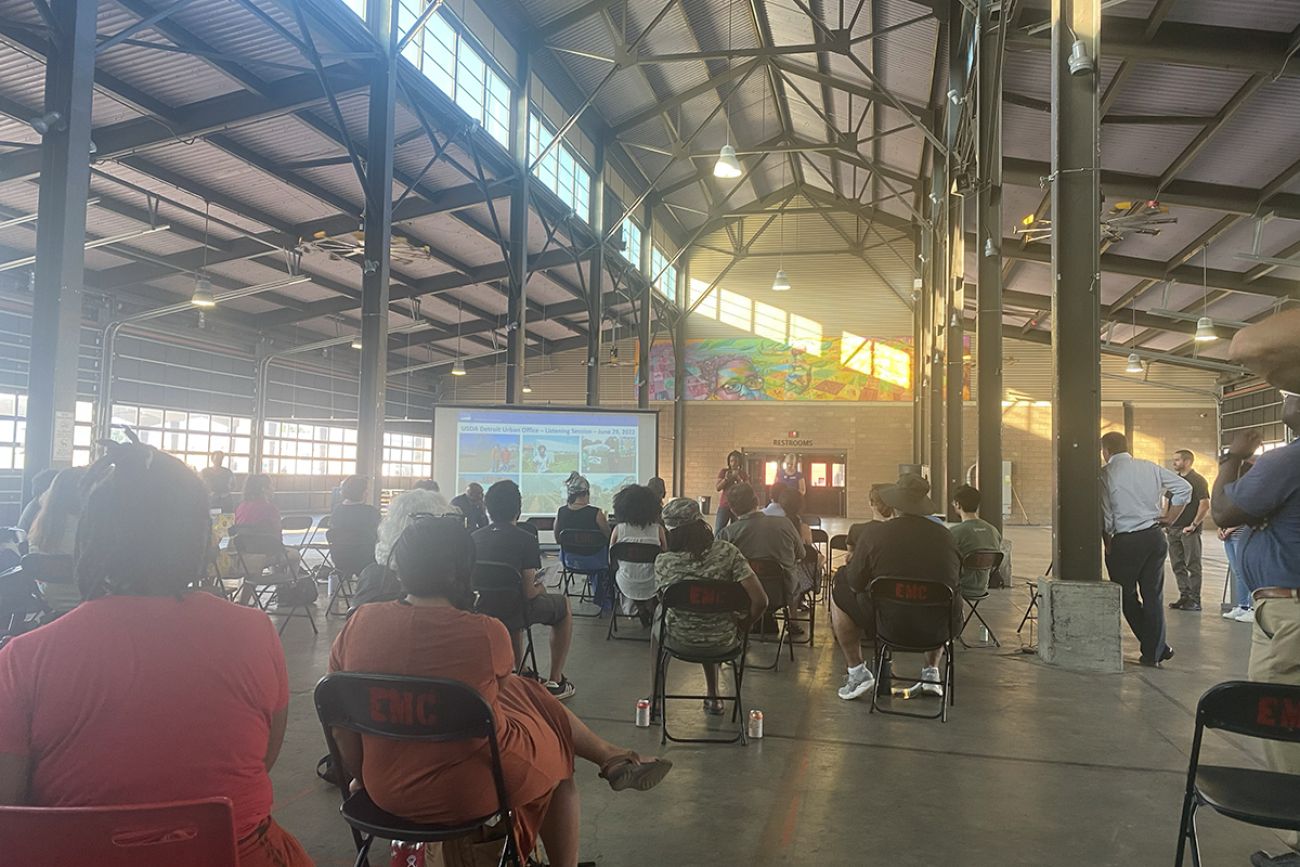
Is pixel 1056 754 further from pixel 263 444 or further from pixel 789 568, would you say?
pixel 263 444

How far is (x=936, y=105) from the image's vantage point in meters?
12.6

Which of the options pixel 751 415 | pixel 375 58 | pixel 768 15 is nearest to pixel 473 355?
pixel 751 415

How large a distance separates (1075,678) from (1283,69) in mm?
6416

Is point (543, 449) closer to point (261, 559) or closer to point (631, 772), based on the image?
point (261, 559)

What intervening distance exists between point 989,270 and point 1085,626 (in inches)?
170

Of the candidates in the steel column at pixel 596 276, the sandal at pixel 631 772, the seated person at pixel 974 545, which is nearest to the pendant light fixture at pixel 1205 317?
the seated person at pixel 974 545

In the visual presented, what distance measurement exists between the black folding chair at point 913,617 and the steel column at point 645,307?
46.5 ft

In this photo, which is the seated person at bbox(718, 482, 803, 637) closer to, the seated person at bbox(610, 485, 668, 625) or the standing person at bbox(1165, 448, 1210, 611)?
the seated person at bbox(610, 485, 668, 625)

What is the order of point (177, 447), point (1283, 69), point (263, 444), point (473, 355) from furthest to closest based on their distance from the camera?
point (473, 355) < point (263, 444) < point (177, 447) < point (1283, 69)

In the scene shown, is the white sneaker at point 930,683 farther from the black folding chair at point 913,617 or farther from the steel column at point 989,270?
the steel column at point 989,270

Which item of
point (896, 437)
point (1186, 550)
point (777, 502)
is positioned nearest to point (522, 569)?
point (777, 502)

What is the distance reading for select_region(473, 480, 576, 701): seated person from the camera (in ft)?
13.7

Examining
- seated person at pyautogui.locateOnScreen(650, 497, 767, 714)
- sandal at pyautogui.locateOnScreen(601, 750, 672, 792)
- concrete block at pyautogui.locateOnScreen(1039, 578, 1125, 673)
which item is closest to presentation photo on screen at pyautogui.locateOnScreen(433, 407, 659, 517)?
concrete block at pyautogui.locateOnScreen(1039, 578, 1125, 673)

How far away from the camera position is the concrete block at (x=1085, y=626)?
495cm
